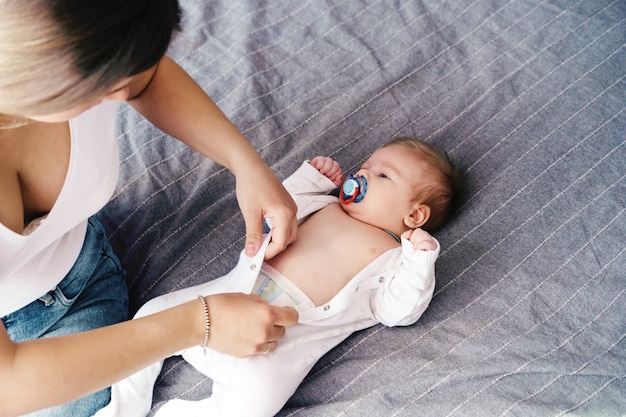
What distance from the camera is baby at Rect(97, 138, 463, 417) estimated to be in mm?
1139

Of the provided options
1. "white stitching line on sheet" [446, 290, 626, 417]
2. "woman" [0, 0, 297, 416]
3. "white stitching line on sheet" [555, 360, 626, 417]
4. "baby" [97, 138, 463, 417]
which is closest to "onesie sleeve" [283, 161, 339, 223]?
"baby" [97, 138, 463, 417]

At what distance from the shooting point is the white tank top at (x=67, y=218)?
38.4 inches

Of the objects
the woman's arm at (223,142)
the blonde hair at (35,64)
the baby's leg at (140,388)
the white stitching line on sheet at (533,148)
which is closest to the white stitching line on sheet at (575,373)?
the white stitching line on sheet at (533,148)

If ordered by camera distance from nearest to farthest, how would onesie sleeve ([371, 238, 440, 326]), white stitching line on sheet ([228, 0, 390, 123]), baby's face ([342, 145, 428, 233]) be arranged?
1. onesie sleeve ([371, 238, 440, 326])
2. baby's face ([342, 145, 428, 233])
3. white stitching line on sheet ([228, 0, 390, 123])

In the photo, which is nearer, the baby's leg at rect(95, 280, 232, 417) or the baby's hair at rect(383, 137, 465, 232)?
the baby's leg at rect(95, 280, 232, 417)

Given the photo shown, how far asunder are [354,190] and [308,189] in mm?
104

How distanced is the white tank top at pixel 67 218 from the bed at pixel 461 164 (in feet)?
0.90

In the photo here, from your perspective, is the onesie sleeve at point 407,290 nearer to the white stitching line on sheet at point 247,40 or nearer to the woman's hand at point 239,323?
the woman's hand at point 239,323

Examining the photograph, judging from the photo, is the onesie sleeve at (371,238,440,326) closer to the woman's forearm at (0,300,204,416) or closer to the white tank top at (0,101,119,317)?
the woman's forearm at (0,300,204,416)

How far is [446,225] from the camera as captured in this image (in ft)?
4.65

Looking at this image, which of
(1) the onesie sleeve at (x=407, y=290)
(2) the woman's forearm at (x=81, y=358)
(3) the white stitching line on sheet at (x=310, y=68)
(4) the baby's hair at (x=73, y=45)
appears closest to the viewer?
(4) the baby's hair at (x=73, y=45)

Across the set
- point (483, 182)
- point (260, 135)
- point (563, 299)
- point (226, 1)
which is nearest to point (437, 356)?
point (563, 299)

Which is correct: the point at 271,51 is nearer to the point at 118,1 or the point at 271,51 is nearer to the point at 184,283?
the point at 184,283

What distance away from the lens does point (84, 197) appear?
41.4 inches
